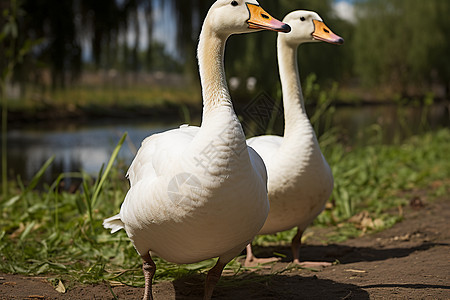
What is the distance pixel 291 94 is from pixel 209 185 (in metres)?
1.42

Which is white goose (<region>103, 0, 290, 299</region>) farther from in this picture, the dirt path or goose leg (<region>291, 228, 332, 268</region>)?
goose leg (<region>291, 228, 332, 268</region>)

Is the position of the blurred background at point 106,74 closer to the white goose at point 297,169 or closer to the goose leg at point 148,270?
the white goose at point 297,169

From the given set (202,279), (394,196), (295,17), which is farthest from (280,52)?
(394,196)

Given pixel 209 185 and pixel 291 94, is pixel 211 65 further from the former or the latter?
pixel 291 94

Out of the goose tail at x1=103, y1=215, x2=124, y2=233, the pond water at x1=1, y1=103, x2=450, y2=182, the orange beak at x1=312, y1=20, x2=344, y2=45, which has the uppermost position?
the orange beak at x1=312, y1=20, x2=344, y2=45

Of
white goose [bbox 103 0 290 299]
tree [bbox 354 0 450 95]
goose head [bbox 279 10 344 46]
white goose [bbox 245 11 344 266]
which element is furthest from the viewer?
tree [bbox 354 0 450 95]

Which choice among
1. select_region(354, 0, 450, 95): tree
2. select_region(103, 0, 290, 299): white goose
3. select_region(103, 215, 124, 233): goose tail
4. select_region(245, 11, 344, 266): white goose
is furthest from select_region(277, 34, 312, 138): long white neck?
select_region(354, 0, 450, 95): tree

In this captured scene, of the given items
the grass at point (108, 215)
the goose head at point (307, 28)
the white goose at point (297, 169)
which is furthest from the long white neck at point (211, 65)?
the goose head at point (307, 28)

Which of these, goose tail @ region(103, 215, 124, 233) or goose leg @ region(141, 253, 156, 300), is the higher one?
goose tail @ region(103, 215, 124, 233)

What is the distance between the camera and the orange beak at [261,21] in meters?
1.96

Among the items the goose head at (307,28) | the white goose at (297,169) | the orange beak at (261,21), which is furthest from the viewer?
the goose head at (307,28)

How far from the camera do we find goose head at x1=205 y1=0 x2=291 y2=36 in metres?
2.00

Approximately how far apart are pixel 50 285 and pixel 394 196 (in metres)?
2.86

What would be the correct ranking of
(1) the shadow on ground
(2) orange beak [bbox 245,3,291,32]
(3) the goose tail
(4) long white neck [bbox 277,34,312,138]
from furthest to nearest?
(4) long white neck [bbox 277,34,312,138] < (3) the goose tail < (1) the shadow on ground < (2) orange beak [bbox 245,3,291,32]
